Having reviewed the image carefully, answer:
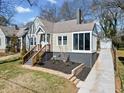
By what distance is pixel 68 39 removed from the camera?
23953mm

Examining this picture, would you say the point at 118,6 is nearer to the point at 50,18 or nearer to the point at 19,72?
the point at 19,72

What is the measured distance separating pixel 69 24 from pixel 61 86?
46.5ft

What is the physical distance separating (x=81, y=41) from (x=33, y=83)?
33.1 feet

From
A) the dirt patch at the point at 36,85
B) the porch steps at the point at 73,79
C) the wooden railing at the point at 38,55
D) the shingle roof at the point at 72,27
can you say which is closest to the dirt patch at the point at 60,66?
the wooden railing at the point at 38,55

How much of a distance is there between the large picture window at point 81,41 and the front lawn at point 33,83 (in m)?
7.65

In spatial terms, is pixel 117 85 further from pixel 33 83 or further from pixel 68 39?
pixel 68 39

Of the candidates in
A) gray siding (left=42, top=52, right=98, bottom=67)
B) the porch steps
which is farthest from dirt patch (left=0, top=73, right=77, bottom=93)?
gray siding (left=42, top=52, right=98, bottom=67)

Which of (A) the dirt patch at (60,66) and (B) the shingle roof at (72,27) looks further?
(B) the shingle roof at (72,27)

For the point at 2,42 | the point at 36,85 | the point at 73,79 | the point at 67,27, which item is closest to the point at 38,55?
the point at 67,27

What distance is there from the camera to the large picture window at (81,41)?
22.1m

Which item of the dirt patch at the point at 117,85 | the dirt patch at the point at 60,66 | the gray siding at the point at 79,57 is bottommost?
the dirt patch at the point at 117,85

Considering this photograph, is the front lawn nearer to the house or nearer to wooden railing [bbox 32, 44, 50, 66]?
wooden railing [bbox 32, 44, 50, 66]

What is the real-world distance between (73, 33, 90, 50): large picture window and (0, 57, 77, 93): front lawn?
7.65 metres

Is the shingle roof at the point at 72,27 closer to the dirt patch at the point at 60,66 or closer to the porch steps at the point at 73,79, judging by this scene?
the dirt patch at the point at 60,66
